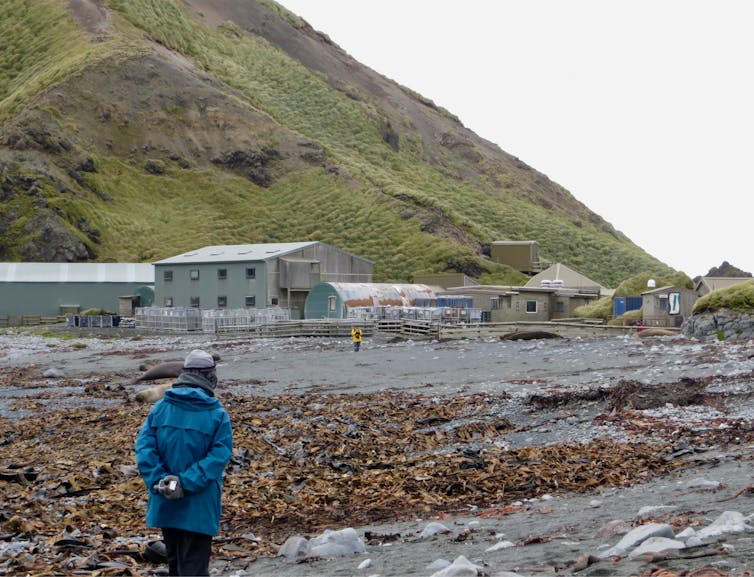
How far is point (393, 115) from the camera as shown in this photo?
571 feet

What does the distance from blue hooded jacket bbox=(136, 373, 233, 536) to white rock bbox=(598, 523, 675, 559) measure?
2752mm

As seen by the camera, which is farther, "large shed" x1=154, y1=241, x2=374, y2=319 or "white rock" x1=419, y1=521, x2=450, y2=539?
"large shed" x1=154, y1=241, x2=374, y2=319

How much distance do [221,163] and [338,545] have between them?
118821 millimetres

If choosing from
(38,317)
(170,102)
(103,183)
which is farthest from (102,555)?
(170,102)

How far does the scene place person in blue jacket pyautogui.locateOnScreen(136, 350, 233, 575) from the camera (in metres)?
7.13

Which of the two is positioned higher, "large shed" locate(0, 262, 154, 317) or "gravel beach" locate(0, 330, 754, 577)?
"large shed" locate(0, 262, 154, 317)

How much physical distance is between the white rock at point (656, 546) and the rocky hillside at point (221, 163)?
3578 inches

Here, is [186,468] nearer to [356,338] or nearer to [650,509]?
[650,509]

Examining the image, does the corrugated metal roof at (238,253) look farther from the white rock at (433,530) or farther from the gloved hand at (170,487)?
the gloved hand at (170,487)

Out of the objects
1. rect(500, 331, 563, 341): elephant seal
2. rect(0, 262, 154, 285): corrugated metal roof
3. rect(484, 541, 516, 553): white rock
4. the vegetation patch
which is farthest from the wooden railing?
rect(484, 541, 516, 553): white rock

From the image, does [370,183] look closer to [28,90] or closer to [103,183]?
[103,183]

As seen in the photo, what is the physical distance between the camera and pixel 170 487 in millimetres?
7023

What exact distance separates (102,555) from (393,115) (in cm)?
16777

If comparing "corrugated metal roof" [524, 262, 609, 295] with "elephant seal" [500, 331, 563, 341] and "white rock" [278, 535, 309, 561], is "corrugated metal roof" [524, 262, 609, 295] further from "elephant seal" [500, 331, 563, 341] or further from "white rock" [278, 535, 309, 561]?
"white rock" [278, 535, 309, 561]
